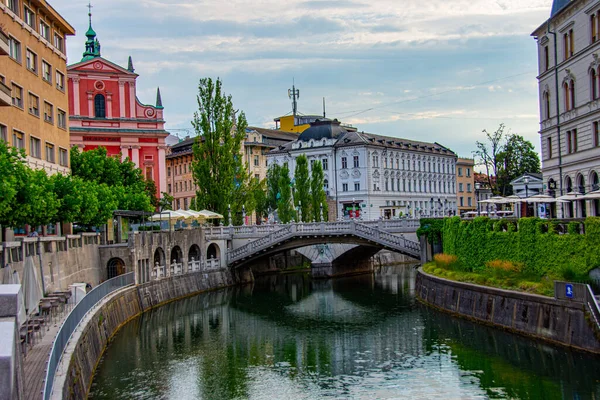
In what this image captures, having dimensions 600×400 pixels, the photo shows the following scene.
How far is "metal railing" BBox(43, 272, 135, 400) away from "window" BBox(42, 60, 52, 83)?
52.9 ft

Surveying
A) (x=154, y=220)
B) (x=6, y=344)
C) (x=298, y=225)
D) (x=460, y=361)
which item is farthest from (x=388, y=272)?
(x=6, y=344)

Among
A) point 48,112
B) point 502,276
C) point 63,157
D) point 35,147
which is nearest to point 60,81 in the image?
point 48,112

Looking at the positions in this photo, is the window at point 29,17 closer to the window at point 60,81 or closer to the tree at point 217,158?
the window at point 60,81

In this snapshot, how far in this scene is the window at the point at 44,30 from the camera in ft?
183

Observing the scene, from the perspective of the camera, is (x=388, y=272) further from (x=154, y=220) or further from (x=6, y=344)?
(x=6, y=344)

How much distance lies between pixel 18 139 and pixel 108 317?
16471mm

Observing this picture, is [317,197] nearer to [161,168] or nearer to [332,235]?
[161,168]

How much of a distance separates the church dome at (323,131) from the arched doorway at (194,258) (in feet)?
153

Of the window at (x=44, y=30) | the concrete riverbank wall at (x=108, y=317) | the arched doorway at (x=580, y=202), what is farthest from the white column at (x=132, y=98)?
the arched doorway at (x=580, y=202)

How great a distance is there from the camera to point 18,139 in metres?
50.7

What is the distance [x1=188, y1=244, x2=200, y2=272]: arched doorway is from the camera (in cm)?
6769

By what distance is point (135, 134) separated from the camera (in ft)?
302

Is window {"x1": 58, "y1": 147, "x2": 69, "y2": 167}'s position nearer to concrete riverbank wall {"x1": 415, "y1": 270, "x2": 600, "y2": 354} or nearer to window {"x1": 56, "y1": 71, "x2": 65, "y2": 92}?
window {"x1": 56, "y1": 71, "x2": 65, "y2": 92}

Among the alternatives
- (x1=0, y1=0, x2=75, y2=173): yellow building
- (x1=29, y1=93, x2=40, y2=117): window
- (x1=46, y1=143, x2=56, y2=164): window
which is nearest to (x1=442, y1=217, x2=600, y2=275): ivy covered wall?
(x1=0, y1=0, x2=75, y2=173): yellow building
